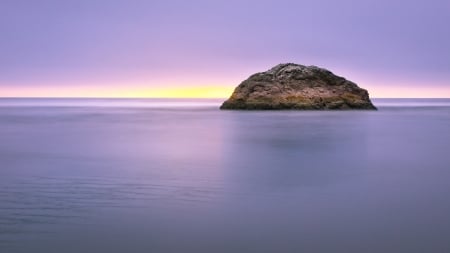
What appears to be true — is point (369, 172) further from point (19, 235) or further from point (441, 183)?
point (19, 235)

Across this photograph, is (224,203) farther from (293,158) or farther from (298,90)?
(298,90)

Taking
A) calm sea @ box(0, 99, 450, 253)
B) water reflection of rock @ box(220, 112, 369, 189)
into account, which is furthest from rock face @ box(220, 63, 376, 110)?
calm sea @ box(0, 99, 450, 253)

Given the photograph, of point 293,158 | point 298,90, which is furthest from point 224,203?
point 298,90

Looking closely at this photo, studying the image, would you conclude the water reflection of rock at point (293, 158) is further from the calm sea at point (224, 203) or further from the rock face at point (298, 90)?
the rock face at point (298, 90)

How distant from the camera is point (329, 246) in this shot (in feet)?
21.9

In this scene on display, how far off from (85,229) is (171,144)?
16.3 meters

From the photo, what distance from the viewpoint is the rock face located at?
59.8 metres

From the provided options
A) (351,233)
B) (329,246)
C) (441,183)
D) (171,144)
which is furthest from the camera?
(171,144)

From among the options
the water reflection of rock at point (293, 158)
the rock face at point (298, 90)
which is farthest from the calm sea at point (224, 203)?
the rock face at point (298, 90)

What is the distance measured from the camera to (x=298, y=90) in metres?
60.3

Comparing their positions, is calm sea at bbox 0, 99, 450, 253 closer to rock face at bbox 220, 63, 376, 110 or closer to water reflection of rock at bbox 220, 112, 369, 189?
water reflection of rock at bbox 220, 112, 369, 189

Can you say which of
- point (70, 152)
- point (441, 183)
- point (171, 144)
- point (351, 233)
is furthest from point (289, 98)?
point (351, 233)

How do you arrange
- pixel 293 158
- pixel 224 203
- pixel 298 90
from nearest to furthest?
1. pixel 224 203
2. pixel 293 158
3. pixel 298 90

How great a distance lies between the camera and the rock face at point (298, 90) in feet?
196
